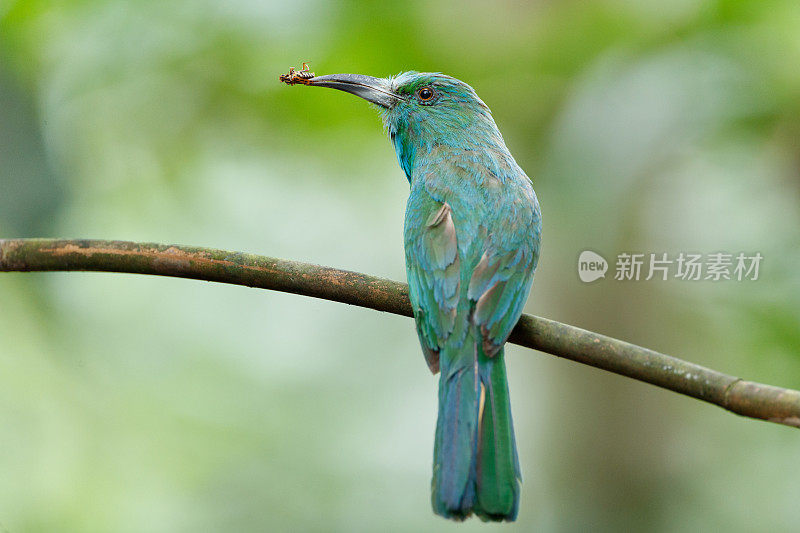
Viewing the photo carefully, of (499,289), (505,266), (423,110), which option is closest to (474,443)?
(499,289)

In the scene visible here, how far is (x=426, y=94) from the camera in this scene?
13.0ft

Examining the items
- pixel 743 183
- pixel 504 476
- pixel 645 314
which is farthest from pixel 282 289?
pixel 743 183

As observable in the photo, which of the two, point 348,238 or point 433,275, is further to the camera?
point 348,238

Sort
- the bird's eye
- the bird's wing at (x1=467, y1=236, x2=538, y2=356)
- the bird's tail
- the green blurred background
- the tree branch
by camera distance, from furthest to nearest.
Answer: the green blurred background
the bird's eye
the bird's wing at (x1=467, y1=236, x2=538, y2=356)
the tree branch
the bird's tail

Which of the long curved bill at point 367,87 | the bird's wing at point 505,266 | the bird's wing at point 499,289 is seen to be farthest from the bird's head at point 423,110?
the bird's wing at point 499,289

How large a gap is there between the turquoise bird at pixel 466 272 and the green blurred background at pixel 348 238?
66.0 inches

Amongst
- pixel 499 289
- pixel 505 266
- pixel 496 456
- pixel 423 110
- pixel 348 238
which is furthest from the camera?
pixel 348 238

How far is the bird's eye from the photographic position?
3947 mm

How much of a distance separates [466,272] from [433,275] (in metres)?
0.12

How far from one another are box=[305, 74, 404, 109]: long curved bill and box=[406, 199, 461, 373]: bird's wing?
3.09 feet

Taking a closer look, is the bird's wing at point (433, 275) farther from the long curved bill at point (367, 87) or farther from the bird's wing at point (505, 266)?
the long curved bill at point (367, 87)

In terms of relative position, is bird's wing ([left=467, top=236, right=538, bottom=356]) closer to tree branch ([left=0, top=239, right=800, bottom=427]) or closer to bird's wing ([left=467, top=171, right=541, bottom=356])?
bird's wing ([left=467, top=171, right=541, bottom=356])

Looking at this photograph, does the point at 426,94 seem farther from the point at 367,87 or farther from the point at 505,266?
the point at 505,266

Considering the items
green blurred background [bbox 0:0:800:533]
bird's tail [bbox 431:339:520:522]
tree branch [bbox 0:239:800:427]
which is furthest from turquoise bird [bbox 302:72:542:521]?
green blurred background [bbox 0:0:800:533]
